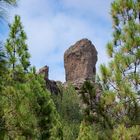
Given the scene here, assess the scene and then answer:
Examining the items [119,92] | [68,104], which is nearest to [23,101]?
[119,92]

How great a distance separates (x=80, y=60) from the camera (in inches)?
3784

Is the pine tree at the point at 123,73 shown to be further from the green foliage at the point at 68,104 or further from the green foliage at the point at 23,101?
the green foliage at the point at 68,104

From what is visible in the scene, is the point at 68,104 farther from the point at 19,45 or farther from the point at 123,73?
the point at 123,73

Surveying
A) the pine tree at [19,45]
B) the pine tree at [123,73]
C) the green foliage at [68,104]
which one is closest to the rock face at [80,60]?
the green foliage at [68,104]

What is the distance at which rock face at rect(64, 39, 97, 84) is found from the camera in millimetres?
94956

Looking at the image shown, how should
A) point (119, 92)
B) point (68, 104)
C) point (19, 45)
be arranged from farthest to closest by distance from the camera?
point (68, 104) < point (19, 45) < point (119, 92)

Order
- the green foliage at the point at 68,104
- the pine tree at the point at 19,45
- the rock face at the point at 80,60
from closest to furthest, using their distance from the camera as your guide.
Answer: the pine tree at the point at 19,45
the green foliage at the point at 68,104
the rock face at the point at 80,60

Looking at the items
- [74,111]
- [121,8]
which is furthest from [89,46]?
[121,8]

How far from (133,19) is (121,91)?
6.68ft

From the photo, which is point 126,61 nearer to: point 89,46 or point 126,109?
point 126,109

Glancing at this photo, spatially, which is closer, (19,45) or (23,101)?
(23,101)

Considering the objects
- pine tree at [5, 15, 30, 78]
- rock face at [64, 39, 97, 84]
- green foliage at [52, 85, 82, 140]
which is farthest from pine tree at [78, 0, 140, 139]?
rock face at [64, 39, 97, 84]

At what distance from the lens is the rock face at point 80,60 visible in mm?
94956

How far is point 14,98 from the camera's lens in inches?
393
